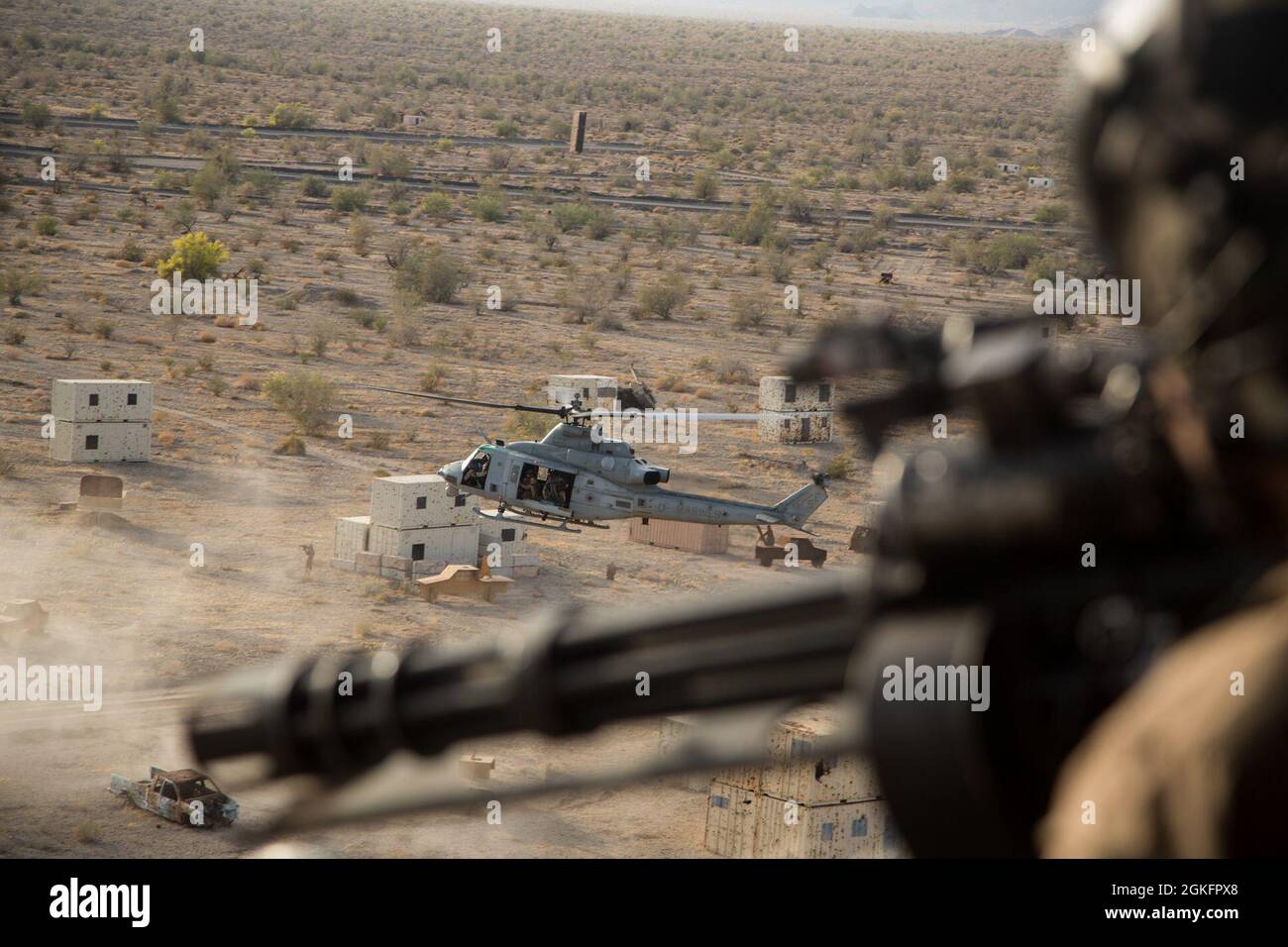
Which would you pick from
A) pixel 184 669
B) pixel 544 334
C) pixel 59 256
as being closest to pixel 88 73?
pixel 59 256

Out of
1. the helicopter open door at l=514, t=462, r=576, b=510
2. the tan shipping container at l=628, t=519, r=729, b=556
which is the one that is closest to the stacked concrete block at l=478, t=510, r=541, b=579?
the helicopter open door at l=514, t=462, r=576, b=510

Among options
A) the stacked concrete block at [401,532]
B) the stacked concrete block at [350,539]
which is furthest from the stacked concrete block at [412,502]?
the stacked concrete block at [350,539]

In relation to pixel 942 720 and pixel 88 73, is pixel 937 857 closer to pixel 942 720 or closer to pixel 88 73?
pixel 942 720

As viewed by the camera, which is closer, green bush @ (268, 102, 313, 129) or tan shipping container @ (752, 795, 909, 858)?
tan shipping container @ (752, 795, 909, 858)

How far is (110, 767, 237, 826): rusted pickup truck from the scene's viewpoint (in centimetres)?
1908

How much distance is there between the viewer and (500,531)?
30344mm

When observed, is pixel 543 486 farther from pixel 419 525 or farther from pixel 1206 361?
pixel 1206 361

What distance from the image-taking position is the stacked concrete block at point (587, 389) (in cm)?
3703

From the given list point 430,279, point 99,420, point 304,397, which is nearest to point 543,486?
point 99,420

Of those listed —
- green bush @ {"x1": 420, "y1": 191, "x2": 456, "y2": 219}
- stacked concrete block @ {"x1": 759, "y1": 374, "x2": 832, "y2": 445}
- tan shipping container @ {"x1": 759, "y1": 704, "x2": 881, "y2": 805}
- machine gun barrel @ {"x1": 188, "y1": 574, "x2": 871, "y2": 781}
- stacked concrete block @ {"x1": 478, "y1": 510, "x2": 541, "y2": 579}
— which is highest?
green bush @ {"x1": 420, "y1": 191, "x2": 456, "y2": 219}

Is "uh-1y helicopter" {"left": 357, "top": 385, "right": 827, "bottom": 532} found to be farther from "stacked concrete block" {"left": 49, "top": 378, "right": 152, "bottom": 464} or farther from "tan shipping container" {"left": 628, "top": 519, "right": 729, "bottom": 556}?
"stacked concrete block" {"left": 49, "top": 378, "right": 152, "bottom": 464}

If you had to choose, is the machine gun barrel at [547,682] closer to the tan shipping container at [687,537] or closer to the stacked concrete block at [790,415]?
the tan shipping container at [687,537]

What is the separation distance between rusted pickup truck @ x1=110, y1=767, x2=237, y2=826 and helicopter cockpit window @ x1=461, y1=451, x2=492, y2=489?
9.42m

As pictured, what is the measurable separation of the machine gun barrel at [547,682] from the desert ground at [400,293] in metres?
0.21
